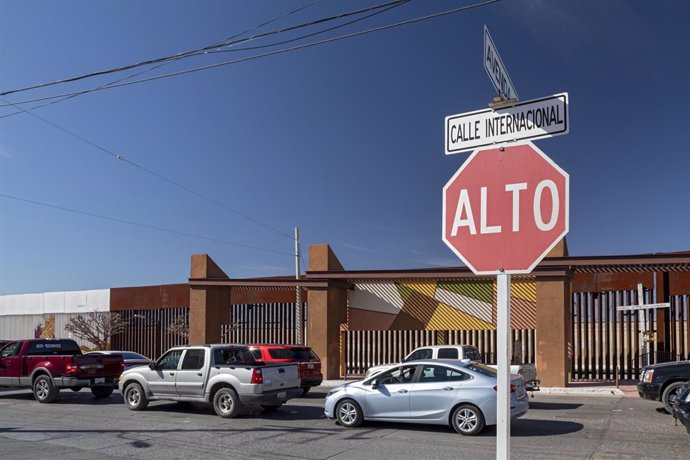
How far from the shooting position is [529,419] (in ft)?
48.6

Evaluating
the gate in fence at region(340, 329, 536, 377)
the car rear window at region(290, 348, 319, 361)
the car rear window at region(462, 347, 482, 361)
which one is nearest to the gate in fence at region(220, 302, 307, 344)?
the gate in fence at region(340, 329, 536, 377)

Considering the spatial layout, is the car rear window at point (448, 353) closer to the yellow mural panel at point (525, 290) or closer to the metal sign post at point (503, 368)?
the yellow mural panel at point (525, 290)

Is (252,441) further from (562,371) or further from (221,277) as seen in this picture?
(221,277)

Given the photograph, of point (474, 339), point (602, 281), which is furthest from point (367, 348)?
point (602, 281)

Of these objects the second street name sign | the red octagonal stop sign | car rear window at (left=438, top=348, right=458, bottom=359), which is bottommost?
car rear window at (left=438, top=348, right=458, bottom=359)

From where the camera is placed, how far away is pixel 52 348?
20281mm

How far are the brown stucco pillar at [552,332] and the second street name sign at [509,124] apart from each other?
800 inches

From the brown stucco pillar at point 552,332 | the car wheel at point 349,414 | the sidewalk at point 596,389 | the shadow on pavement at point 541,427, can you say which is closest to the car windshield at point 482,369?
the shadow on pavement at point 541,427

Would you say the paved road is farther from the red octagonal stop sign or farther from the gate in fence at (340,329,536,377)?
the gate in fence at (340,329,536,377)

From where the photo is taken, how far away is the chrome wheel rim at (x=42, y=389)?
62.3 feet

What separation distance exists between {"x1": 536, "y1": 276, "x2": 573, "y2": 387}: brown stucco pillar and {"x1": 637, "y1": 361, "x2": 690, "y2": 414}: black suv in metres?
6.83

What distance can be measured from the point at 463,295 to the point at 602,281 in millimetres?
5362

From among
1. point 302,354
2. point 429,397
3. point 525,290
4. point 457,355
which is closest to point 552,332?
point 525,290

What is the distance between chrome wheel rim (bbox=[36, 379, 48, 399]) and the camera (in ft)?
62.3
